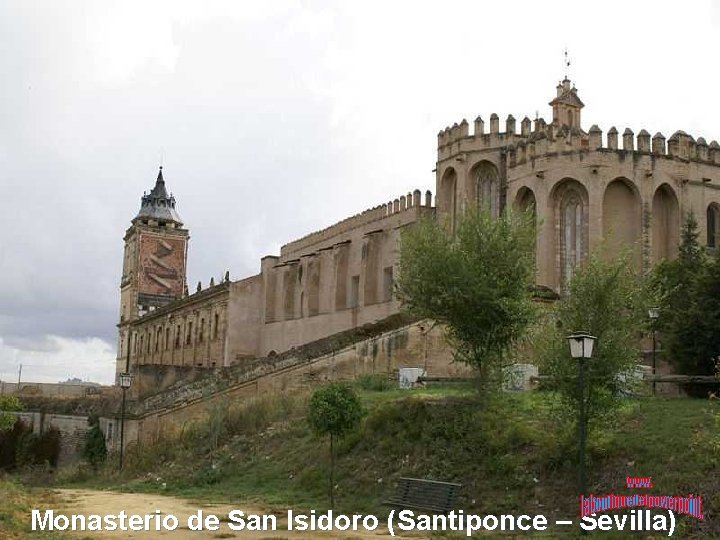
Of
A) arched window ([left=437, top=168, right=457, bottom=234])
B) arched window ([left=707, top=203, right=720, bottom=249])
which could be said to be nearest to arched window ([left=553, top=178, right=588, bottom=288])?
A: arched window ([left=707, top=203, right=720, bottom=249])

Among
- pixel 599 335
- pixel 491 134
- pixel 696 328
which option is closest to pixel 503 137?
pixel 491 134

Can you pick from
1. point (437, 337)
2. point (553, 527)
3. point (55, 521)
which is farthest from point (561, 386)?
point (437, 337)

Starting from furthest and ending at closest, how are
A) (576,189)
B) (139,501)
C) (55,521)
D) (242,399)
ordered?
(576,189) < (242,399) < (139,501) < (55,521)

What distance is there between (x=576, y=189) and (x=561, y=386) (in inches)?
795

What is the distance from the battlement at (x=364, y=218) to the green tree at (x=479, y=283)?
76.8 ft

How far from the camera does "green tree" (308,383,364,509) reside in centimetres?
1681

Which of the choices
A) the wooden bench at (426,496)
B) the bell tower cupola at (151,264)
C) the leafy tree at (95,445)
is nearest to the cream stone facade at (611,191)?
the leafy tree at (95,445)

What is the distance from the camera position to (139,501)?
1916 cm

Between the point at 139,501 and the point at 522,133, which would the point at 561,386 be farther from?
the point at 522,133

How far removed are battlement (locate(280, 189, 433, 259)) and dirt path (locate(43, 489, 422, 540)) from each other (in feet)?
84.9

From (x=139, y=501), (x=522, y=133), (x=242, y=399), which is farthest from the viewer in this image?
(x=522, y=133)

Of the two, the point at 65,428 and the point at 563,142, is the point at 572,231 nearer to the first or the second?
the point at 563,142

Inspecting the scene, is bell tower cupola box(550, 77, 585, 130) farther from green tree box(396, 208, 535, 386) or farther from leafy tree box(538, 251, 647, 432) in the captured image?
leafy tree box(538, 251, 647, 432)

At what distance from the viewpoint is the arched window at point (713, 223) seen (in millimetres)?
36156
